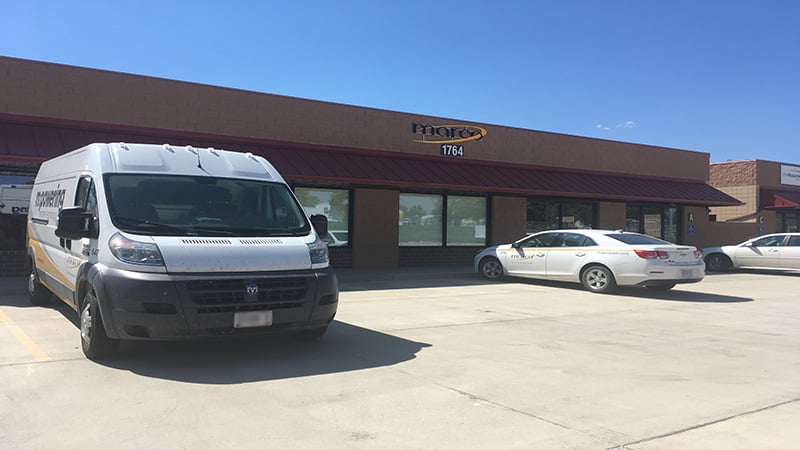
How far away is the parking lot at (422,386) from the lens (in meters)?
4.25

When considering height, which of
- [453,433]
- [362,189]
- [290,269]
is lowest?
[453,433]

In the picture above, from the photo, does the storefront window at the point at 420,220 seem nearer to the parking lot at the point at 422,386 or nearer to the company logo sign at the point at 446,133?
the company logo sign at the point at 446,133

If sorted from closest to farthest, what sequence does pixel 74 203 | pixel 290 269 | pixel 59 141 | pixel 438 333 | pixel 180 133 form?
pixel 290 269, pixel 74 203, pixel 438 333, pixel 59 141, pixel 180 133

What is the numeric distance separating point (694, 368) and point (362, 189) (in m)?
Result: 12.1

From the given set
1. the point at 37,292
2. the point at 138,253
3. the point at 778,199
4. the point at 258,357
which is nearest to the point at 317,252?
Answer: the point at 258,357

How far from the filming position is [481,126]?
64.5 ft

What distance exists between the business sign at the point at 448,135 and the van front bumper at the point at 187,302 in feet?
42.5

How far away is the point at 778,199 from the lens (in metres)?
28.6

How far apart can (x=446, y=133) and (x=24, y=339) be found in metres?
14.0

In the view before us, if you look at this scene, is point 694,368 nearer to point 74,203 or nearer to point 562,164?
point 74,203

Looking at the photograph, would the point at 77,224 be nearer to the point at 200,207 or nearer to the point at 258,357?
the point at 200,207

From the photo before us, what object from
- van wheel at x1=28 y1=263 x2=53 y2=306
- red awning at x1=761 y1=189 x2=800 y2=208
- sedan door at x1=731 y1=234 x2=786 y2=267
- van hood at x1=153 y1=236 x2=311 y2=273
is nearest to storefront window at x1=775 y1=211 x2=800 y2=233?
red awning at x1=761 y1=189 x2=800 y2=208

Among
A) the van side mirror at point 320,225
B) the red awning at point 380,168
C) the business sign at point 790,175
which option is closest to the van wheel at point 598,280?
the red awning at point 380,168

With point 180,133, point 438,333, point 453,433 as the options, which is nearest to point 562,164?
point 180,133
